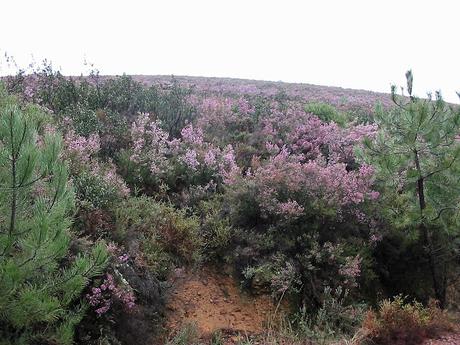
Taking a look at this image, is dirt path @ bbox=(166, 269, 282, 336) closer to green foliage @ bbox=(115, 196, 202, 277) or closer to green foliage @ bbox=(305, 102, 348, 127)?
green foliage @ bbox=(115, 196, 202, 277)

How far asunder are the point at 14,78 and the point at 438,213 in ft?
28.7

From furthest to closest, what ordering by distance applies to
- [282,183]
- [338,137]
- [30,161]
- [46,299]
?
[338,137], [282,183], [46,299], [30,161]

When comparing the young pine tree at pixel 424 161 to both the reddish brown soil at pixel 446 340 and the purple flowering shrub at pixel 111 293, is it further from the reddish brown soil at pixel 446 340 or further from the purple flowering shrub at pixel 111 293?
the purple flowering shrub at pixel 111 293

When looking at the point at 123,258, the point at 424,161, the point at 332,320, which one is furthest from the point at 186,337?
the point at 424,161

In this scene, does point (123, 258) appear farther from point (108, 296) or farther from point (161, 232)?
point (161, 232)

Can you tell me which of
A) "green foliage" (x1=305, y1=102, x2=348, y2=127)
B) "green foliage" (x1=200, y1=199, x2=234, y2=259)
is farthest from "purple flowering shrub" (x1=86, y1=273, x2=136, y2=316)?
"green foliage" (x1=305, y1=102, x2=348, y2=127)

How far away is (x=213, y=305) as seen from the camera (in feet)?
22.1

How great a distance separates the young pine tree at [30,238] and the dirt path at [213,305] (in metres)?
2.16

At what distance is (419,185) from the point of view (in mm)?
6906

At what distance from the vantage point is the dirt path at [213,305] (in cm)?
636

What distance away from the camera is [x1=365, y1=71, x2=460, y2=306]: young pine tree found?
6609 millimetres

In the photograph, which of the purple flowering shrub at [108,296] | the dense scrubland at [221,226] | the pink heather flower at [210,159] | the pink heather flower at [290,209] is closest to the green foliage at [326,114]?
the dense scrubland at [221,226]

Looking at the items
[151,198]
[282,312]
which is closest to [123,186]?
[151,198]

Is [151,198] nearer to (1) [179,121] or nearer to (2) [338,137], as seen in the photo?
(1) [179,121]
